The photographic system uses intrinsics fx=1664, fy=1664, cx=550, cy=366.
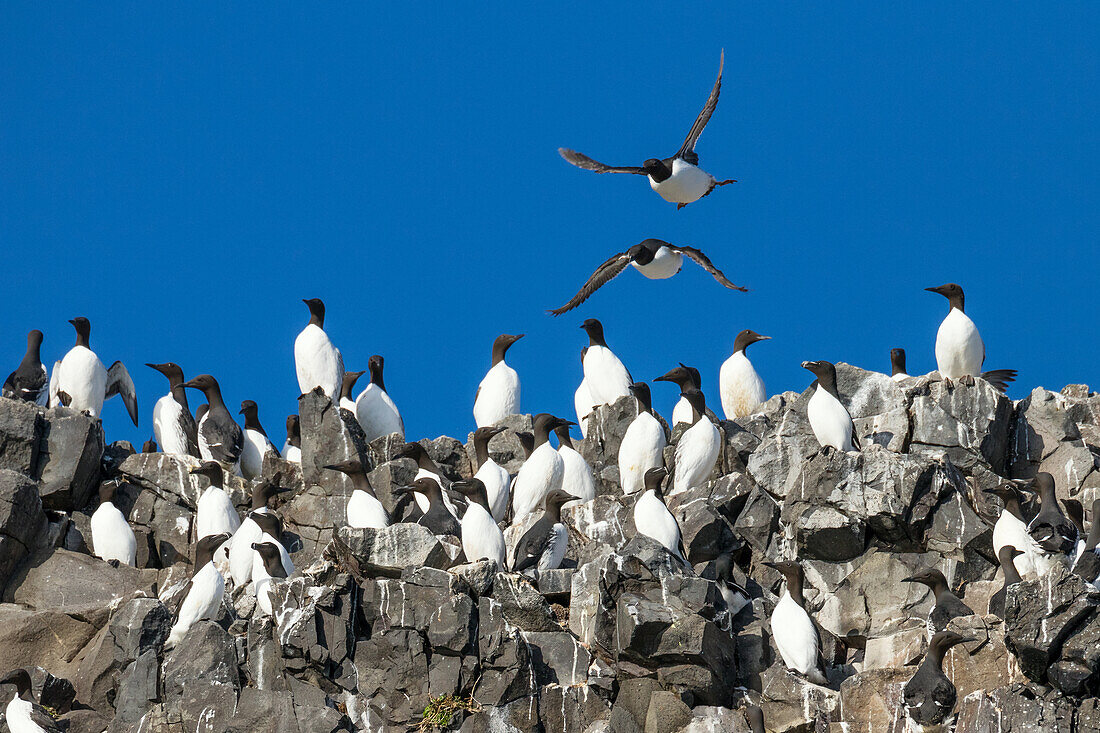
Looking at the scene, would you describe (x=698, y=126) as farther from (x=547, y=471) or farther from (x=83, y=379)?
(x=83, y=379)

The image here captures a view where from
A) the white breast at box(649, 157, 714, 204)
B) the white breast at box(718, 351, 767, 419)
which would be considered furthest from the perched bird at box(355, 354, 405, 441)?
the white breast at box(649, 157, 714, 204)

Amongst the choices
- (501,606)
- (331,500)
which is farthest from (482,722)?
(331,500)

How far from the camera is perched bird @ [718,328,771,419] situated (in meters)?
20.7

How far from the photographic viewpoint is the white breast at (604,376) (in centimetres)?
2005

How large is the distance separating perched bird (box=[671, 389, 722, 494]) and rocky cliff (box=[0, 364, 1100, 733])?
44cm

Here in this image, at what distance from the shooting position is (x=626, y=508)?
16.3 m

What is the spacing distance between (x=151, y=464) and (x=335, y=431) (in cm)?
201

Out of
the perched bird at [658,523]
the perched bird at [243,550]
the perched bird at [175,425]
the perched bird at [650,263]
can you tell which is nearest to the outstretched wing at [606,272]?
the perched bird at [650,263]

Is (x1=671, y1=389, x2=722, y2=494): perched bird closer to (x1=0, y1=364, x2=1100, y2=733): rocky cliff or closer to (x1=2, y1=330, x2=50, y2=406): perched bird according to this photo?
(x1=0, y1=364, x2=1100, y2=733): rocky cliff

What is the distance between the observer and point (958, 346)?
59.1ft

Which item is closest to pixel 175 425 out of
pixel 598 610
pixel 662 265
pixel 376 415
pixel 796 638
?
pixel 376 415

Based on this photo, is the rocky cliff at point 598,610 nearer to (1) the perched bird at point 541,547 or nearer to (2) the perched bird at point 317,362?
(1) the perched bird at point 541,547

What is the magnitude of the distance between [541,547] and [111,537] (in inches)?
187

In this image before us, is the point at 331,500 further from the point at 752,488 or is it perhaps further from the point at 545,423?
the point at 752,488
